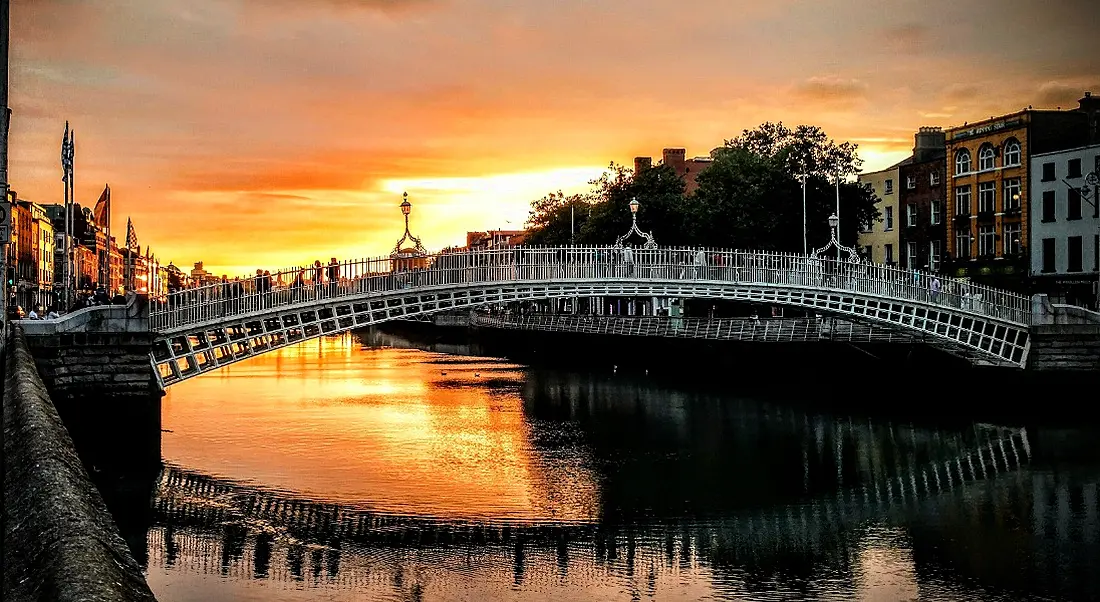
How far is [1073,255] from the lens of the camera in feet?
197

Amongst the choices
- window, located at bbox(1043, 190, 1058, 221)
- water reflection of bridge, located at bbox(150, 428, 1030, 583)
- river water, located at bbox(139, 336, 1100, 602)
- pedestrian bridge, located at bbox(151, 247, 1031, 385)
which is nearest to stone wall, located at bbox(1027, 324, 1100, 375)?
pedestrian bridge, located at bbox(151, 247, 1031, 385)

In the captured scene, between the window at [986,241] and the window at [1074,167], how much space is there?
688 cm

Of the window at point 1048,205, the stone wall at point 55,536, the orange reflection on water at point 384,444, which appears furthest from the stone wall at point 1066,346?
the stone wall at point 55,536

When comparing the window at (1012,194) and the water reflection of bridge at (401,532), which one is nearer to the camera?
the water reflection of bridge at (401,532)

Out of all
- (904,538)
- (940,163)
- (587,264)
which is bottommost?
(904,538)

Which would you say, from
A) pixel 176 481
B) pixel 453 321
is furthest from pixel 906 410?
pixel 453 321

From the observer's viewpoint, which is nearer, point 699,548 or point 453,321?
point 699,548

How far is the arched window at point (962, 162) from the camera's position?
6931 centimetres

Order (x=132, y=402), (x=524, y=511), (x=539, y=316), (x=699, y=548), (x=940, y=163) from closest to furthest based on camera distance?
(x=699, y=548), (x=524, y=511), (x=132, y=402), (x=940, y=163), (x=539, y=316)

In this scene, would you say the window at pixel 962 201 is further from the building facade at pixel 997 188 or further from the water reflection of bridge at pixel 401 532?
the water reflection of bridge at pixel 401 532

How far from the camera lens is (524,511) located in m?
25.7

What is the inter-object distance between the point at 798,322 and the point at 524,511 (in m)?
33.4

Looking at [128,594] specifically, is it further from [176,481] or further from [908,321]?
[908,321]

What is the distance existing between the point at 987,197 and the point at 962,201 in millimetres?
2557
